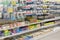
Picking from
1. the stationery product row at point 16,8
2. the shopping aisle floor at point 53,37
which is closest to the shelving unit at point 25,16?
the stationery product row at point 16,8

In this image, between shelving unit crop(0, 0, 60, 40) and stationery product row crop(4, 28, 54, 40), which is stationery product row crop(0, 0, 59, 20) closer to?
shelving unit crop(0, 0, 60, 40)

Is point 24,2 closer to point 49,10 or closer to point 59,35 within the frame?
point 49,10

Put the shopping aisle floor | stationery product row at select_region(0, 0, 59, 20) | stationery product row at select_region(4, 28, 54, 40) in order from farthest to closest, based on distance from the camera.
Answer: the shopping aisle floor → stationery product row at select_region(4, 28, 54, 40) → stationery product row at select_region(0, 0, 59, 20)

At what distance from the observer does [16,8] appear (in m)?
4.61

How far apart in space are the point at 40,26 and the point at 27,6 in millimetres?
1084

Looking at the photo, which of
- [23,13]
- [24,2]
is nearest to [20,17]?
[23,13]

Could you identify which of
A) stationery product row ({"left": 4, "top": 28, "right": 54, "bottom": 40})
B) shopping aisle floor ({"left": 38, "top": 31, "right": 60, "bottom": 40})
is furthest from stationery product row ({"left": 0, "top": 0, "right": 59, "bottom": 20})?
shopping aisle floor ({"left": 38, "top": 31, "right": 60, "bottom": 40})

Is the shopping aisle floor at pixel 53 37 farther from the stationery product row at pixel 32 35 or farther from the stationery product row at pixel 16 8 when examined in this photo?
the stationery product row at pixel 16 8

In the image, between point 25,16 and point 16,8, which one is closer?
point 16,8

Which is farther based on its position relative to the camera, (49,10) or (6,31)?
(49,10)

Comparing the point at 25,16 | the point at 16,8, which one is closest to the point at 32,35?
the point at 25,16

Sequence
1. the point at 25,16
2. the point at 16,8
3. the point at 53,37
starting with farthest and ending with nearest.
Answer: the point at 53,37
the point at 25,16
the point at 16,8

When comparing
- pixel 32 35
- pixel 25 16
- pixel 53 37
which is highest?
pixel 25 16

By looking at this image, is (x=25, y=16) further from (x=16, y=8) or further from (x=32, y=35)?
(x=32, y=35)
